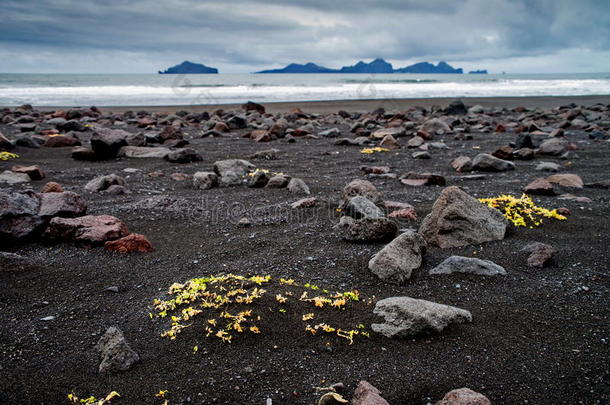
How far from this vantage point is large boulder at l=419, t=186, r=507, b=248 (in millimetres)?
3361

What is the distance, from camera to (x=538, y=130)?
10562 mm

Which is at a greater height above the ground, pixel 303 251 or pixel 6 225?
pixel 6 225

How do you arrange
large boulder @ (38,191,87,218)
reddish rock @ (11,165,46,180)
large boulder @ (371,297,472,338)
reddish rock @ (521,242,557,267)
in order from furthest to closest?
A: reddish rock @ (11,165,46,180) < large boulder @ (38,191,87,218) < reddish rock @ (521,242,557,267) < large boulder @ (371,297,472,338)

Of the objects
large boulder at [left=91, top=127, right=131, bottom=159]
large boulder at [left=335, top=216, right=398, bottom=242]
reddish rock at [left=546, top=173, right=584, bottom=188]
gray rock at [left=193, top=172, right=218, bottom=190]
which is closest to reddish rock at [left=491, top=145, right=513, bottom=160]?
reddish rock at [left=546, top=173, right=584, bottom=188]

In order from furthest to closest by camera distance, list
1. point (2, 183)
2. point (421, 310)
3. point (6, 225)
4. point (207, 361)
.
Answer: point (2, 183)
point (6, 225)
point (421, 310)
point (207, 361)

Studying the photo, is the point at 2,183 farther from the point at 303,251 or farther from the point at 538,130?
the point at 538,130

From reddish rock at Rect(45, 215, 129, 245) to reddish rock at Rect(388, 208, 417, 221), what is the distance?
89.6 inches

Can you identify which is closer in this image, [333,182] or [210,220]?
[210,220]

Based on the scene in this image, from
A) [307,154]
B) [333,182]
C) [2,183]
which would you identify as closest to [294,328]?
[333,182]

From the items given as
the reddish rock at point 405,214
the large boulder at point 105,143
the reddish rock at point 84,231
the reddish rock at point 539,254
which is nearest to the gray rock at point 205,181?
the reddish rock at point 84,231

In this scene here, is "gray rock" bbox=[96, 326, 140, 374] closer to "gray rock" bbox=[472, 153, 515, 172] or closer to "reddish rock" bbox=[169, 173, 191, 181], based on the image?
"reddish rock" bbox=[169, 173, 191, 181]

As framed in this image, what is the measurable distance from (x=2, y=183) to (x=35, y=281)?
9.67 ft

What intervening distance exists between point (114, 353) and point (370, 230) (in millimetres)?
1981

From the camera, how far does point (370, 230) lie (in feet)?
11.2
